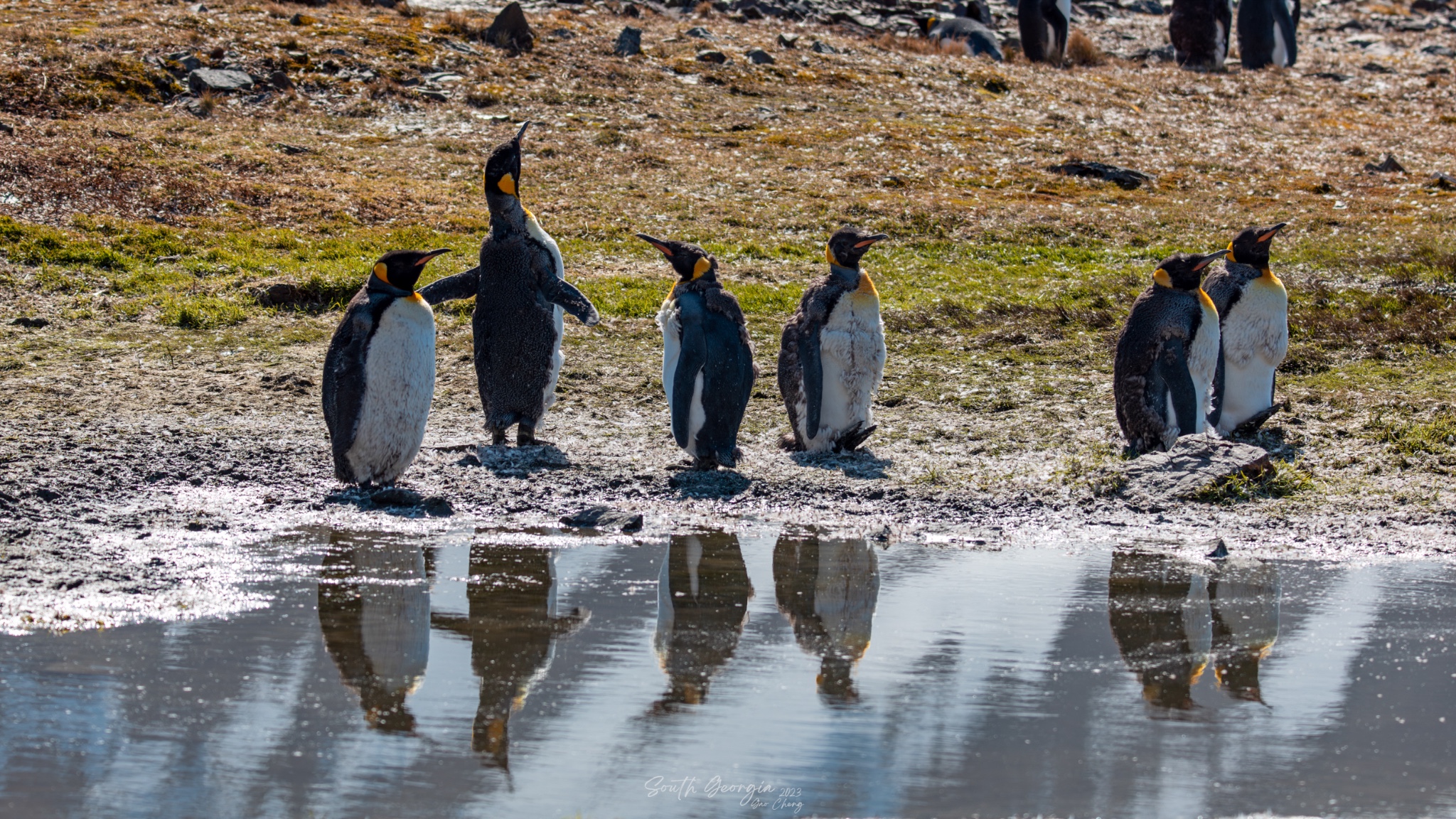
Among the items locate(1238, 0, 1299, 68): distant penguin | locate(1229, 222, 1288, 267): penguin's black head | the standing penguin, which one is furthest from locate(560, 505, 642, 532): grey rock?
locate(1238, 0, 1299, 68): distant penguin

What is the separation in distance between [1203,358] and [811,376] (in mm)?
1971

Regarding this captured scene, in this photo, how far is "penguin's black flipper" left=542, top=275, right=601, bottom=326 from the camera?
7.42 metres

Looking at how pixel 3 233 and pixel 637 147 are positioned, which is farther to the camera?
pixel 637 147

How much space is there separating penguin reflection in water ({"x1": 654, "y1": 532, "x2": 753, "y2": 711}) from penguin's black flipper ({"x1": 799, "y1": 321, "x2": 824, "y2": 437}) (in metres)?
1.59

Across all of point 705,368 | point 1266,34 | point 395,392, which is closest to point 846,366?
point 705,368

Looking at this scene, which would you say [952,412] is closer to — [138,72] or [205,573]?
[205,573]

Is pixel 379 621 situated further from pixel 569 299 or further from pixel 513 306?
pixel 513 306

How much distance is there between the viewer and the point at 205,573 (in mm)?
5113

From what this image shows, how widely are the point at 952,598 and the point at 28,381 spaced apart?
5732 mm

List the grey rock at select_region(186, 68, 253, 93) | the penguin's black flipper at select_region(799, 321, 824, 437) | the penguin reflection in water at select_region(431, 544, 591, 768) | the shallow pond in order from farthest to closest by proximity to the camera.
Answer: the grey rock at select_region(186, 68, 253, 93) → the penguin's black flipper at select_region(799, 321, 824, 437) → the penguin reflection in water at select_region(431, 544, 591, 768) → the shallow pond

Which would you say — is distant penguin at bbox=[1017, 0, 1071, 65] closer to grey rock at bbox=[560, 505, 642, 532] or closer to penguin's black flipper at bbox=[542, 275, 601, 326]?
penguin's black flipper at bbox=[542, 275, 601, 326]

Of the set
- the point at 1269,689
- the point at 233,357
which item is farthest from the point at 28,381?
the point at 1269,689

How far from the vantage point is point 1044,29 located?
85.9ft

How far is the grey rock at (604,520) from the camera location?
6.02 meters
